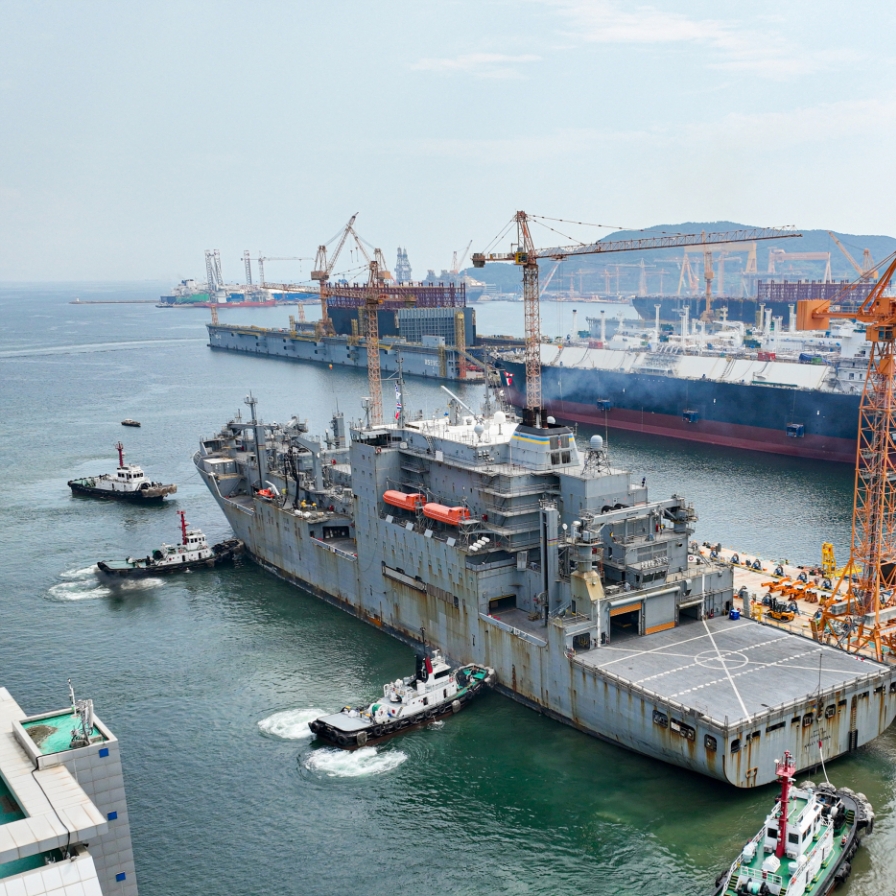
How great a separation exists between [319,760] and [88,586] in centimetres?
2743

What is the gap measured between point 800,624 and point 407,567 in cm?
1882

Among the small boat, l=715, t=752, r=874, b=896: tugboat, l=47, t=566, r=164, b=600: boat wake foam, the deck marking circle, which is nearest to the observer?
l=715, t=752, r=874, b=896: tugboat

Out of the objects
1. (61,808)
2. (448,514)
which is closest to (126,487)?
(448,514)

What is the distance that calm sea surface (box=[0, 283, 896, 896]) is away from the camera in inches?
1202

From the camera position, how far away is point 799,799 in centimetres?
2900

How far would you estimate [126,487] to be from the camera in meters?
79.2

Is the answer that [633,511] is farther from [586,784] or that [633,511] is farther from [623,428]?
[623,428]

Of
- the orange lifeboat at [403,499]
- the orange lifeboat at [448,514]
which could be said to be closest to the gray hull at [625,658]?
the orange lifeboat at [403,499]

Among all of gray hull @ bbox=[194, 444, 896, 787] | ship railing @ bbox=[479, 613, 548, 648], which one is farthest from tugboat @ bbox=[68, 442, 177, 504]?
ship railing @ bbox=[479, 613, 548, 648]

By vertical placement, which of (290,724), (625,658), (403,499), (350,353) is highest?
(350,353)

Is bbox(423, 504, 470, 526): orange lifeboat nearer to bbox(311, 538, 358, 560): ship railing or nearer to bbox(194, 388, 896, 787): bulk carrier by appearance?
bbox(194, 388, 896, 787): bulk carrier

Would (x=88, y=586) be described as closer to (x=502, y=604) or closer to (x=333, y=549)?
(x=333, y=549)

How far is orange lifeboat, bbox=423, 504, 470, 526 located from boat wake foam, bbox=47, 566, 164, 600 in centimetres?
2250

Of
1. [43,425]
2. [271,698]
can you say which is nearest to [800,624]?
[271,698]
